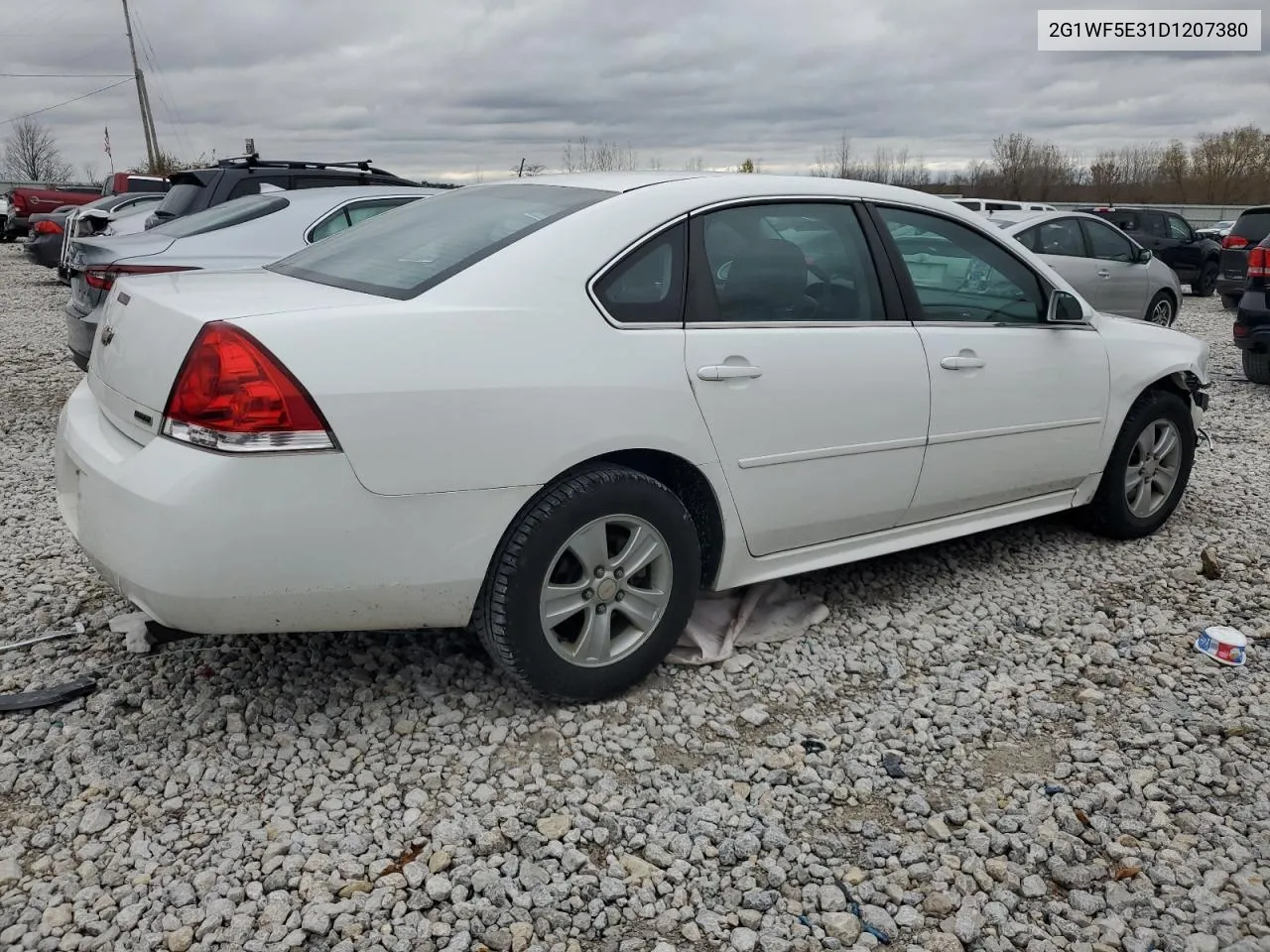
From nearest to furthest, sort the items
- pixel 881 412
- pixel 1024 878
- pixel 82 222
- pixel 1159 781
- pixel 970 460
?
pixel 1024 878 → pixel 1159 781 → pixel 881 412 → pixel 970 460 → pixel 82 222

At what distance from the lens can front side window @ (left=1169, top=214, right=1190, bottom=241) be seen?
18.9 metres

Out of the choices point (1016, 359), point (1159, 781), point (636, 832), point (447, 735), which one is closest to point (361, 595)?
point (447, 735)

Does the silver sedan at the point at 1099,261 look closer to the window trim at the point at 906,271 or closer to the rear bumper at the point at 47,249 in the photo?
the window trim at the point at 906,271

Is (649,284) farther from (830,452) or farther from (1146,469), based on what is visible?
(1146,469)

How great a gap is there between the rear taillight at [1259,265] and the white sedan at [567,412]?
227 inches

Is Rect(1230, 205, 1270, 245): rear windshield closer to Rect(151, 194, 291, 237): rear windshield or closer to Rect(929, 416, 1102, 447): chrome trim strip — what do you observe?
Rect(929, 416, 1102, 447): chrome trim strip

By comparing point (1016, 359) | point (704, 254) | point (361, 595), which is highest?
point (704, 254)

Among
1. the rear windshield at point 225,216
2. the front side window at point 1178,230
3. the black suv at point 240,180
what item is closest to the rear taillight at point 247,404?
the rear windshield at point 225,216

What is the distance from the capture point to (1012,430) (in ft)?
13.7

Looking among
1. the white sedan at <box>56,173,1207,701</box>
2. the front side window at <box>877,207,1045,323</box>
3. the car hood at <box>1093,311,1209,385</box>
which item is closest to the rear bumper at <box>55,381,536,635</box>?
the white sedan at <box>56,173,1207,701</box>

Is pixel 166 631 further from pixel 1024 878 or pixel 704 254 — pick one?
pixel 1024 878

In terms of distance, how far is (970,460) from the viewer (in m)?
4.07

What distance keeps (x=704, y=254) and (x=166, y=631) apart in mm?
2154

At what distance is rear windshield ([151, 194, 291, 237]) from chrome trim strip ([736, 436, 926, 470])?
14.7ft
